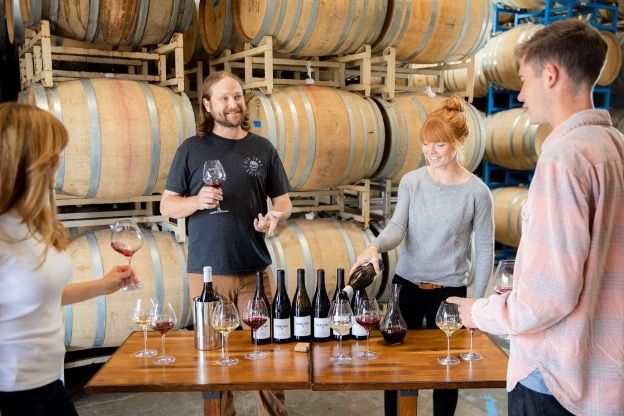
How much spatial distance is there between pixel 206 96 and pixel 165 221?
1475mm

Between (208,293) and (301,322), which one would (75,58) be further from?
(301,322)

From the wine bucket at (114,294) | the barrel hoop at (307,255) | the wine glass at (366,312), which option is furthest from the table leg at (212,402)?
the barrel hoop at (307,255)

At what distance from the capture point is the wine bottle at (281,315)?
2154mm

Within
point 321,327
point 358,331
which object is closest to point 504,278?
point 358,331

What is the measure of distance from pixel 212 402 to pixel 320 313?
21.1 inches

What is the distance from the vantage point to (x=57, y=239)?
5.45ft

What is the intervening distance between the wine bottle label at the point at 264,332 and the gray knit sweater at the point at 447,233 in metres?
0.68

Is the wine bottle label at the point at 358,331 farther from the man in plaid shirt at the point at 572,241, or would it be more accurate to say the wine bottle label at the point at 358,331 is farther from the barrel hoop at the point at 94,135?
the barrel hoop at the point at 94,135

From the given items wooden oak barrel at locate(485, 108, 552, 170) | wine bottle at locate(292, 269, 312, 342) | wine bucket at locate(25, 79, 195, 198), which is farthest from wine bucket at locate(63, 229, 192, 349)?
wooden oak barrel at locate(485, 108, 552, 170)

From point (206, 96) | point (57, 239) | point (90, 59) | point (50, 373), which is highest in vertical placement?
point (90, 59)

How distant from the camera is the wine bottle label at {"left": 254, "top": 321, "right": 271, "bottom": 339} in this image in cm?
214

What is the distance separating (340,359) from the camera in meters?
2.00

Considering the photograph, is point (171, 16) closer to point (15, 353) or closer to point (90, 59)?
point (90, 59)

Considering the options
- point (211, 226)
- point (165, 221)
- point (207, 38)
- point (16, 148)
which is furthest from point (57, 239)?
point (207, 38)
